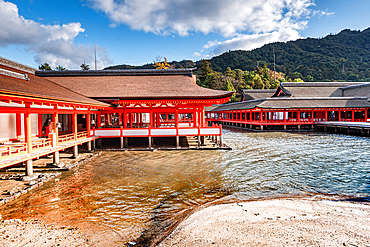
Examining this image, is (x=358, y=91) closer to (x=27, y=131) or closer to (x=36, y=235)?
(x=27, y=131)

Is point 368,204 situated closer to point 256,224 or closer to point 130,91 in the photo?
point 256,224

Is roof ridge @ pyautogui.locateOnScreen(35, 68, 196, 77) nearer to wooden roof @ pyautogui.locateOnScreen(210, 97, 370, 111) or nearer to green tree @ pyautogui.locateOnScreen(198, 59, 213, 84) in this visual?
wooden roof @ pyautogui.locateOnScreen(210, 97, 370, 111)

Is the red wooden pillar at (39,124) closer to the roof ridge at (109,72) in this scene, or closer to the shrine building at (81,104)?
the shrine building at (81,104)

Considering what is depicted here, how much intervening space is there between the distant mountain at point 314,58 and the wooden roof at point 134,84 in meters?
84.7

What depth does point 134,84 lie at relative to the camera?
1819cm

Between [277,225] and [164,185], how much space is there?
4.52 metres

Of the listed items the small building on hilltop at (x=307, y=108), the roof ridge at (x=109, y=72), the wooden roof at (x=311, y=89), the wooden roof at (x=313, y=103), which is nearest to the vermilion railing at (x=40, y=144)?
the roof ridge at (x=109, y=72)

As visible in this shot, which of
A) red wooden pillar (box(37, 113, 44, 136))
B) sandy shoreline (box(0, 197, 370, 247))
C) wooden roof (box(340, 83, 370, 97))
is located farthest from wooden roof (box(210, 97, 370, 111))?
red wooden pillar (box(37, 113, 44, 136))

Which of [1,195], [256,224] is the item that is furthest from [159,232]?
[1,195]

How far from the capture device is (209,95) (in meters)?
14.4

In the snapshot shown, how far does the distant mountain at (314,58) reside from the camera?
296 feet

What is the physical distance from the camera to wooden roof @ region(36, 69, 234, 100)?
14898mm

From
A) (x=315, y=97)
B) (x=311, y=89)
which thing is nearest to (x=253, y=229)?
(x=315, y=97)

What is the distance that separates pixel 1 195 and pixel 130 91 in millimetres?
10650
